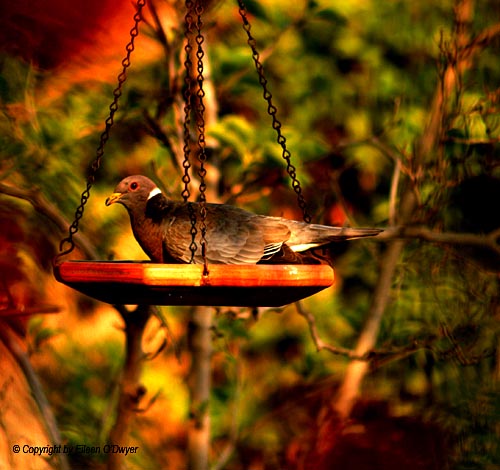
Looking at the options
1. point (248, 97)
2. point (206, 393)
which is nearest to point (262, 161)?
point (206, 393)

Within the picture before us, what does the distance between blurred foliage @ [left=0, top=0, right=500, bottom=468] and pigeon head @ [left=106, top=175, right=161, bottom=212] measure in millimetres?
836

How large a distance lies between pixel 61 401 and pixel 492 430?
7.24 feet

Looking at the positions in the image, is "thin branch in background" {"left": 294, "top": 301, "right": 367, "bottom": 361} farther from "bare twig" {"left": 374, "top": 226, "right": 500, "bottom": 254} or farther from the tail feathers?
the tail feathers

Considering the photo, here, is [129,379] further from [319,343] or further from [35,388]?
[319,343]

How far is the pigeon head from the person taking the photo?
267 centimetres

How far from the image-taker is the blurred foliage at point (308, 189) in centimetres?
371

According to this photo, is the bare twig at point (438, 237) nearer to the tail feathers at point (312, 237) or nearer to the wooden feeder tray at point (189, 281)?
the tail feathers at point (312, 237)

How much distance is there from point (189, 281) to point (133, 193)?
0.77m

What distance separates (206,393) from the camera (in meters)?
3.90

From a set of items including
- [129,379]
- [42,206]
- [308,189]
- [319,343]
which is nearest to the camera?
[42,206]

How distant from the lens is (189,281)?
2.00m

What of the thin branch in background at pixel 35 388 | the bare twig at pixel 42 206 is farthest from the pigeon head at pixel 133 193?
the thin branch in background at pixel 35 388

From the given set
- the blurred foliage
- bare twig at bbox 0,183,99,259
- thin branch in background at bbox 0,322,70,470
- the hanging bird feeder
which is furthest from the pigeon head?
thin branch in background at bbox 0,322,70,470

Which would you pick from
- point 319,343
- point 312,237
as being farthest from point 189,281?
point 319,343
